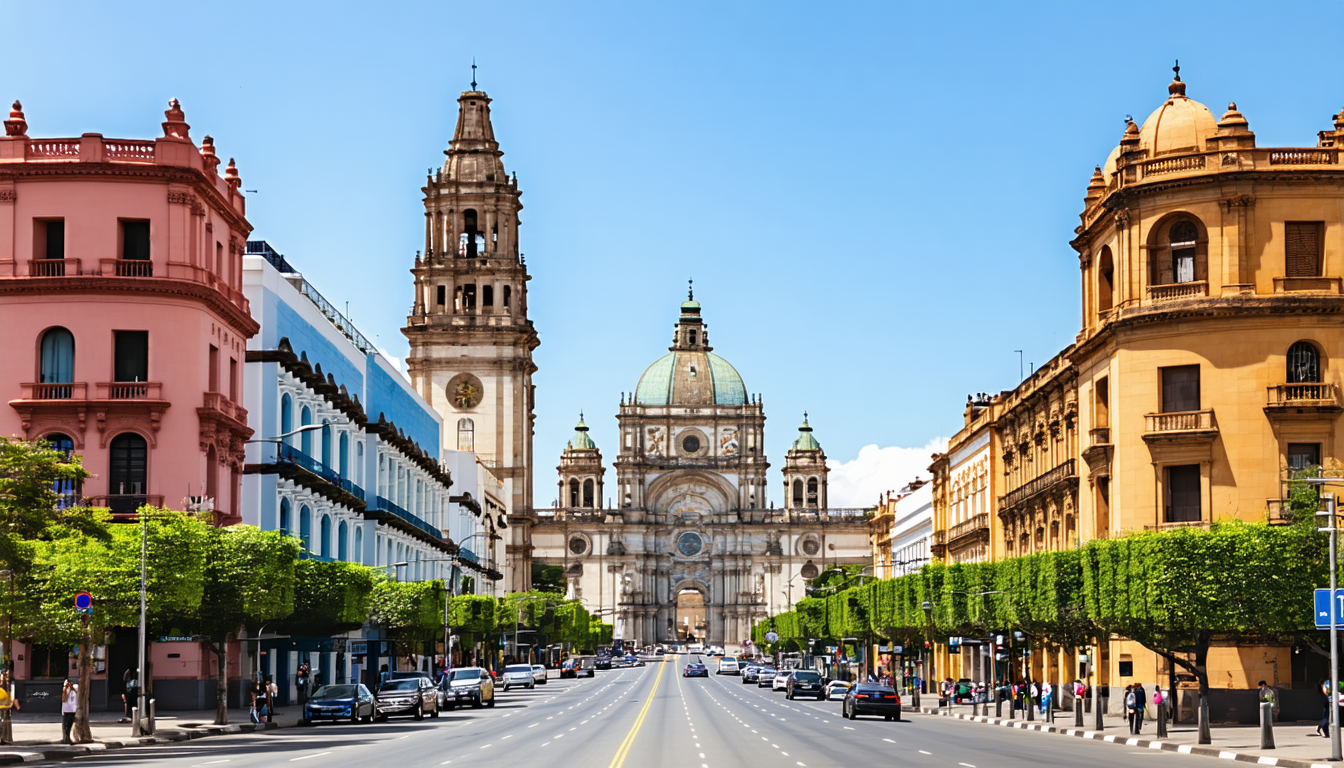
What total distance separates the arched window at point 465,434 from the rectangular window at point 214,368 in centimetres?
9508

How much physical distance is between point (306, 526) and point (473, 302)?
83214 mm

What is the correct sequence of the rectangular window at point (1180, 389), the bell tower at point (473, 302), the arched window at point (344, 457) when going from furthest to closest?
the bell tower at point (473, 302) → the arched window at point (344, 457) → the rectangular window at point (1180, 389)

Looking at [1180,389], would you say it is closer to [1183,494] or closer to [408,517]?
[1183,494]

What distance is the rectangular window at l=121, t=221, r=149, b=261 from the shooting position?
200ft

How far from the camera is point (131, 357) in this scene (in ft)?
200

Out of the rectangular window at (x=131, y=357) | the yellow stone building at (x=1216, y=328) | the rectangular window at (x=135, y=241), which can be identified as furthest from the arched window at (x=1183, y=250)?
the rectangular window at (x=131, y=357)

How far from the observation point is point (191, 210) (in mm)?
61000

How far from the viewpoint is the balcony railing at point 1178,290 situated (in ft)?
193

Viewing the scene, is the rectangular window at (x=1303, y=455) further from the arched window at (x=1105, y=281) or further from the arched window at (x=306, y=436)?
the arched window at (x=306, y=436)

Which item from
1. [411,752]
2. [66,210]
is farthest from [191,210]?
[411,752]

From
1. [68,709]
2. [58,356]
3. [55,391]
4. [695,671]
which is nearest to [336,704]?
[55,391]

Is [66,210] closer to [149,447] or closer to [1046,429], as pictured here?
[149,447]

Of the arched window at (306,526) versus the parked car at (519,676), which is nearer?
the arched window at (306,526)

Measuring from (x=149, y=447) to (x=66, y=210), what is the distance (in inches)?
334
